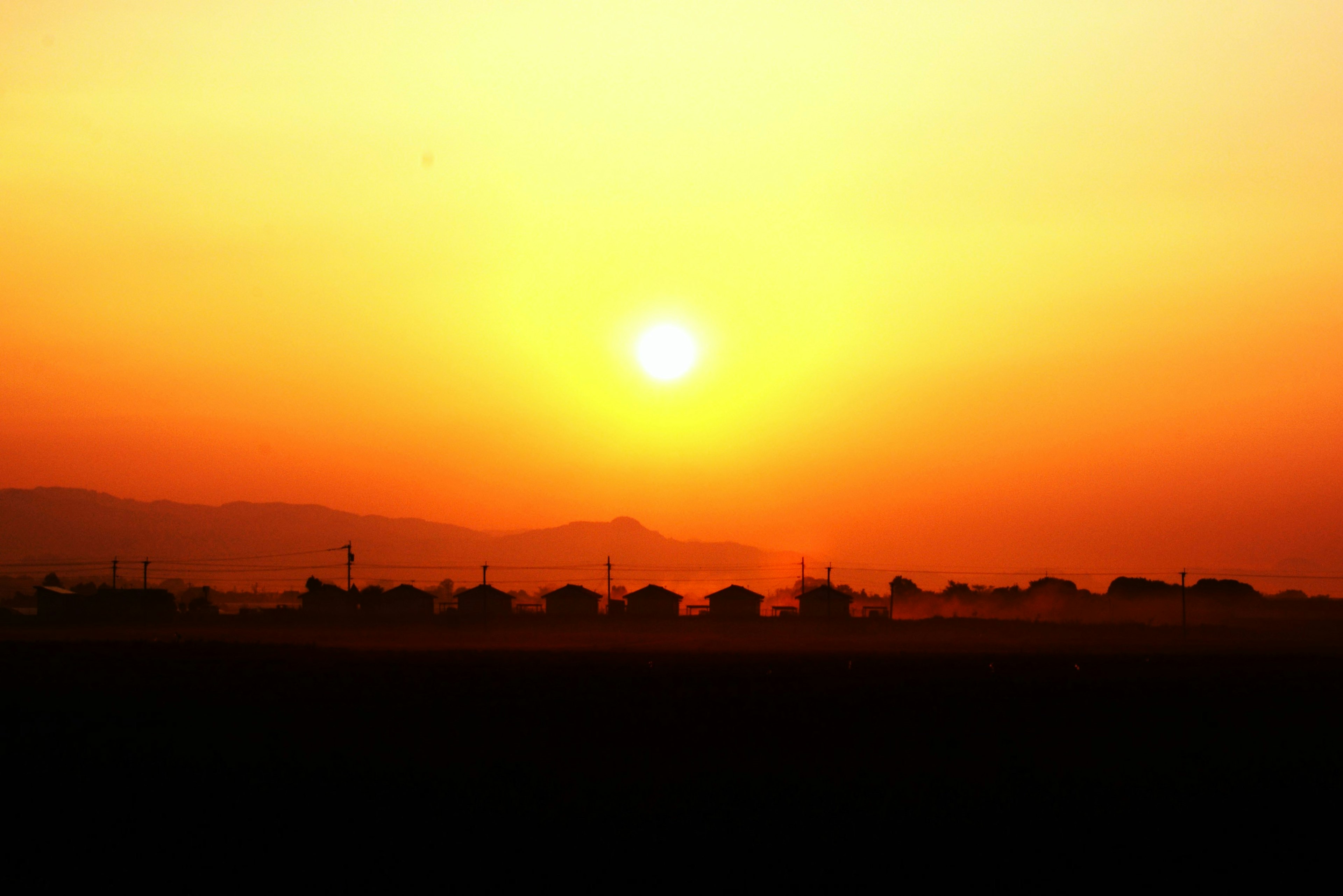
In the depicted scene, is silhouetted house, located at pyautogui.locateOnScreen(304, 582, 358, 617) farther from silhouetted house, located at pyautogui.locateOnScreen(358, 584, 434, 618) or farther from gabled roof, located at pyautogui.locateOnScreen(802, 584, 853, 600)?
gabled roof, located at pyautogui.locateOnScreen(802, 584, 853, 600)

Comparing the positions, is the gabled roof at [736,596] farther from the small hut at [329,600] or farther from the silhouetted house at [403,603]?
the small hut at [329,600]

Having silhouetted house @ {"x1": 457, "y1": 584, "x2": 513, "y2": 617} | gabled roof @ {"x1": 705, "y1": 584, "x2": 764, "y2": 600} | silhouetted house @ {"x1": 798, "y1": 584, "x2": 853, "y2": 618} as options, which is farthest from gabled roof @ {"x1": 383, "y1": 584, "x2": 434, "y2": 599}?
silhouetted house @ {"x1": 798, "y1": 584, "x2": 853, "y2": 618}

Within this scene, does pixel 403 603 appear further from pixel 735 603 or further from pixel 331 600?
pixel 735 603

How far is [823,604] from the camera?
486ft

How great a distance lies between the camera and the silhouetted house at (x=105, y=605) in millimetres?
128750

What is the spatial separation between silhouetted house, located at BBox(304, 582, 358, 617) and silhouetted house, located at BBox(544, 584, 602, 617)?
23501 millimetres

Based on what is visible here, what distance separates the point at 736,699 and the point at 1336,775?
18.6m

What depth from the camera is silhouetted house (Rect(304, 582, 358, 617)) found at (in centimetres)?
13975

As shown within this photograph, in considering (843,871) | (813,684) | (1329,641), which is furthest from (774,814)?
(1329,641)

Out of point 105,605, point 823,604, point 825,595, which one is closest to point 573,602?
point 823,604

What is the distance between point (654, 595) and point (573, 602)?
1019 cm

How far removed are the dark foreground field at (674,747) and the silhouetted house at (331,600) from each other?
8638cm

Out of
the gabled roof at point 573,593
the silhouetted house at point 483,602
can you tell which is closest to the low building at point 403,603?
the silhouetted house at point 483,602

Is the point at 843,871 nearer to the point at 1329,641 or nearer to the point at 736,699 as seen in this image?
the point at 736,699
